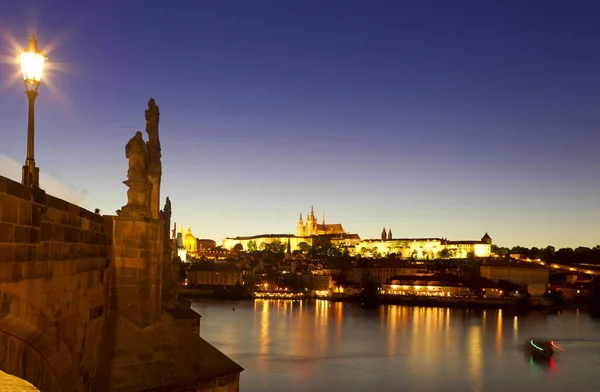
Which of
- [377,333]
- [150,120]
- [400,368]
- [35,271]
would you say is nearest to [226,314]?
[377,333]

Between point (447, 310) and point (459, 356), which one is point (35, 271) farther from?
point (447, 310)

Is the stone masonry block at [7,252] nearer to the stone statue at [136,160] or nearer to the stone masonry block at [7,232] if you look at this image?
the stone masonry block at [7,232]

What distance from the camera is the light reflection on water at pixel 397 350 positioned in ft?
133

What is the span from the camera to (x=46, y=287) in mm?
5859

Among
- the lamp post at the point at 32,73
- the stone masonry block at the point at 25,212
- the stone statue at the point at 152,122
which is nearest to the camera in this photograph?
the stone masonry block at the point at 25,212

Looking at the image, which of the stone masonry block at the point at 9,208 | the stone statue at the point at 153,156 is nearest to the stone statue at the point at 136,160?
the stone statue at the point at 153,156

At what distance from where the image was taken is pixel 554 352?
56.4 meters

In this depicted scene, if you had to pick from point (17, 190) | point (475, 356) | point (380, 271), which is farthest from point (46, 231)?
point (380, 271)

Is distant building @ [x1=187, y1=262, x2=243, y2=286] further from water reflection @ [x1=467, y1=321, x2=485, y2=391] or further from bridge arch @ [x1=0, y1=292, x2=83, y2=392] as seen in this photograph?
bridge arch @ [x1=0, y1=292, x2=83, y2=392]

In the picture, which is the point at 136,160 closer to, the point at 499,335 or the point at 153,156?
the point at 153,156

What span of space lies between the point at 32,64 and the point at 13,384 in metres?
3.26

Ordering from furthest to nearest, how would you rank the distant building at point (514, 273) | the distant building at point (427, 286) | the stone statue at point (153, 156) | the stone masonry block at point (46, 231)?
the distant building at point (514, 273) < the distant building at point (427, 286) < the stone statue at point (153, 156) < the stone masonry block at point (46, 231)

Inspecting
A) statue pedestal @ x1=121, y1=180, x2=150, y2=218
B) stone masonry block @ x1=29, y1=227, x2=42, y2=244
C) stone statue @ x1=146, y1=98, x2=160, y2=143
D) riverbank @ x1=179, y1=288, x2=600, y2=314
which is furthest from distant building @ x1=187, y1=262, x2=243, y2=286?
stone masonry block @ x1=29, y1=227, x2=42, y2=244

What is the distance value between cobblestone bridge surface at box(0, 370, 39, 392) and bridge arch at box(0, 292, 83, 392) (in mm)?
169
